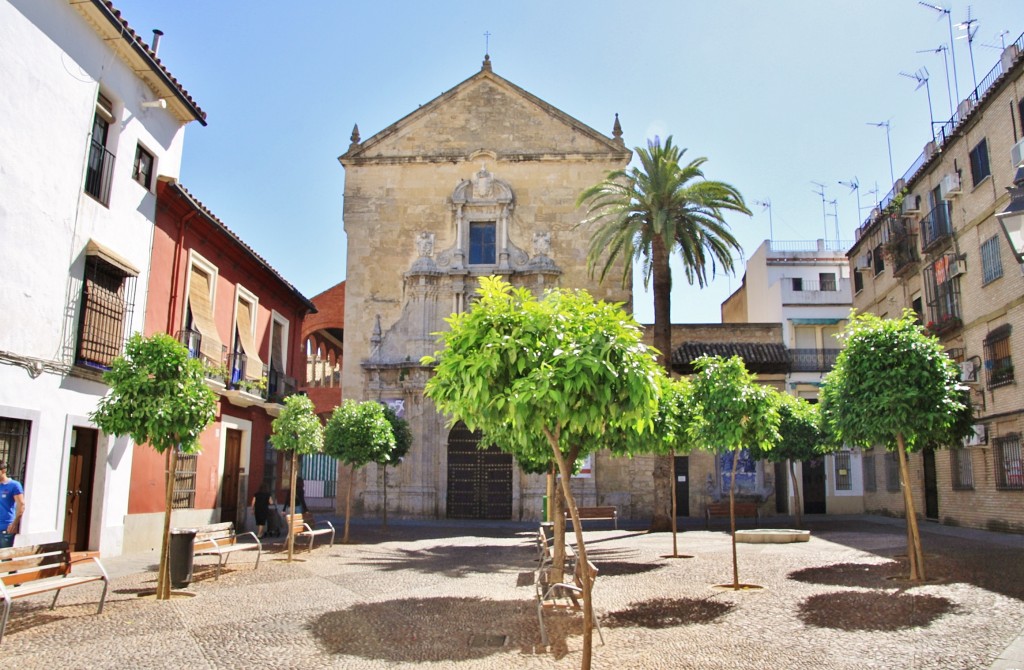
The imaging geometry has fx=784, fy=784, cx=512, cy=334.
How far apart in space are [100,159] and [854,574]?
1435 cm

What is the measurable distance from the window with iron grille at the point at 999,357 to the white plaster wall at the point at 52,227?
19.8 meters

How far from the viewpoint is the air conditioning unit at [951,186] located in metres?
21.1

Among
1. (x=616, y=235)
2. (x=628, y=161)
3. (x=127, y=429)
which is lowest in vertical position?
(x=127, y=429)

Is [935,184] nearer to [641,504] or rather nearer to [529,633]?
[641,504]

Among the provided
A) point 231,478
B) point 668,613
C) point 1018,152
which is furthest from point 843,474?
point 668,613

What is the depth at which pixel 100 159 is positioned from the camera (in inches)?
547

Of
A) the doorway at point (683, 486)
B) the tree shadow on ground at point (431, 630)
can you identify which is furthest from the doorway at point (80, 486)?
the doorway at point (683, 486)

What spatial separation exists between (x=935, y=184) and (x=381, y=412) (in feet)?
57.1

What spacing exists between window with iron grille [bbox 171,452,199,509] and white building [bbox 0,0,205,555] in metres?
1.95

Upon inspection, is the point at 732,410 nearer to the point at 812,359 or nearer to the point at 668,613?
the point at 668,613

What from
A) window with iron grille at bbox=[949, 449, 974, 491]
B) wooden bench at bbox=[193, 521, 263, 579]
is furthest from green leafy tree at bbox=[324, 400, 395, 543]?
window with iron grille at bbox=[949, 449, 974, 491]

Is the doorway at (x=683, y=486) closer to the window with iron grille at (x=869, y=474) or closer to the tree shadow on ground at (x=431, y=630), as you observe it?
the window with iron grille at (x=869, y=474)

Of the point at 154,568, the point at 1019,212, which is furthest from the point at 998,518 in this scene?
the point at 154,568

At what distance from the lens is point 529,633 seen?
318 inches
